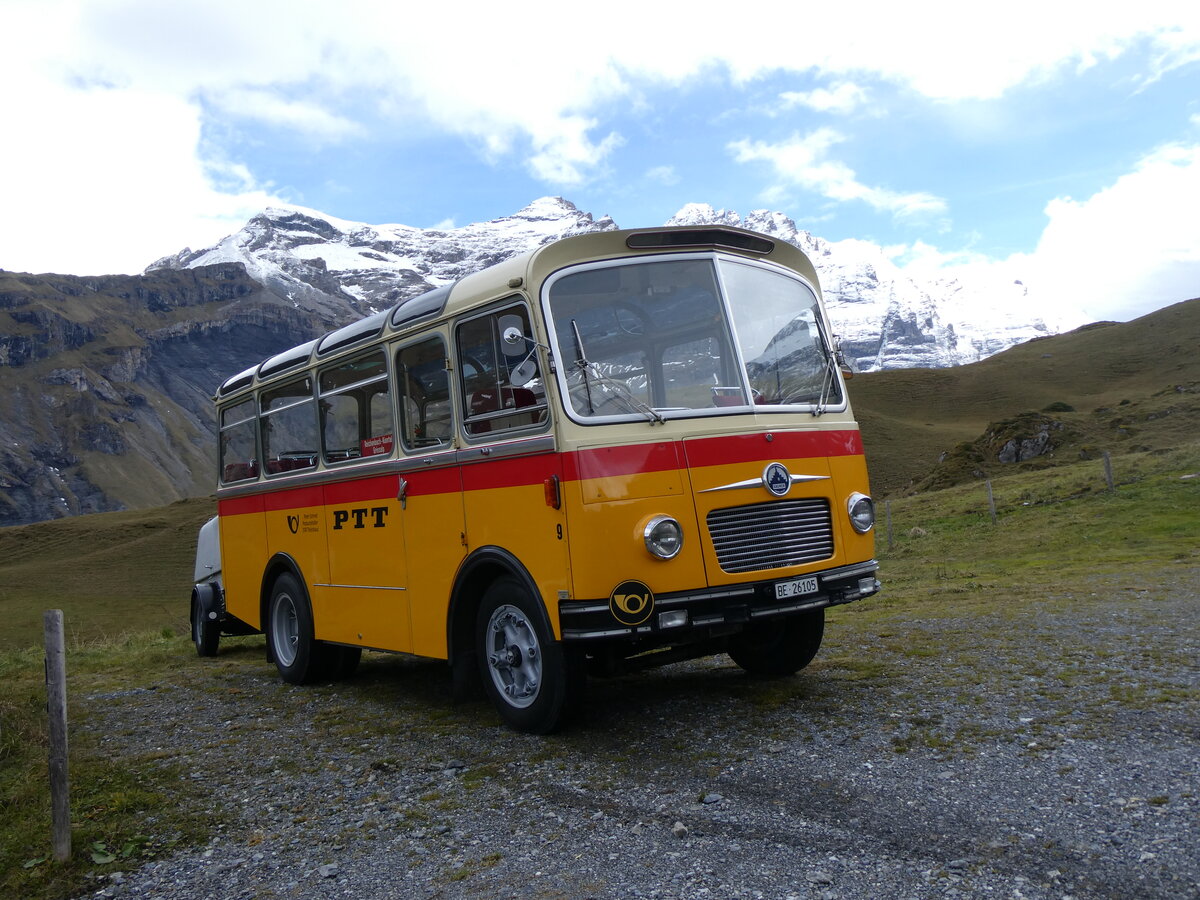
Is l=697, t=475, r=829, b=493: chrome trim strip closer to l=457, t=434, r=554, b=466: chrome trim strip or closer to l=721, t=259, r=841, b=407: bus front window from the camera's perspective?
l=721, t=259, r=841, b=407: bus front window

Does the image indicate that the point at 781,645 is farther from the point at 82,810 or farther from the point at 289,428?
the point at 289,428

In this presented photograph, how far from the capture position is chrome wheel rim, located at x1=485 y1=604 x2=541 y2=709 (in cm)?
700

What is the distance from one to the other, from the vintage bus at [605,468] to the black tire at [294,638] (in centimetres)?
137

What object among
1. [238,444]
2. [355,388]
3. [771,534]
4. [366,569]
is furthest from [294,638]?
[771,534]

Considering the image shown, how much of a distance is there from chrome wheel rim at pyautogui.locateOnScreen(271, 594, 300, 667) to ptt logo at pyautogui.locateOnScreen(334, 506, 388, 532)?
192 centimetres

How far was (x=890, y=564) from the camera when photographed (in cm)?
Answer: 2120

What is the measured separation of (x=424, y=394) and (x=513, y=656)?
226cm

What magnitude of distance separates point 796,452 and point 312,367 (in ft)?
17.0

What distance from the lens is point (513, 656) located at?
709 centimetres

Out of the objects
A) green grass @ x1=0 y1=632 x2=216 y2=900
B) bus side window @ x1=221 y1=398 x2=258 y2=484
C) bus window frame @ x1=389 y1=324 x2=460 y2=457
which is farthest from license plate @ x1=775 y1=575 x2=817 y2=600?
bus side window @ x1=221 y1=398 x2=258 y2=484

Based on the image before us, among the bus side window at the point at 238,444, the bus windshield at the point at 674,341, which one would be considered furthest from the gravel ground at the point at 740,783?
the bus side window at the point at 238,444

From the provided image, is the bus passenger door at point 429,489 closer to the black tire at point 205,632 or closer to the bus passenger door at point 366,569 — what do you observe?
the bus passenger door at point 366,569

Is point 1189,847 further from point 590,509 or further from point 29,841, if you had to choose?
point 29,841

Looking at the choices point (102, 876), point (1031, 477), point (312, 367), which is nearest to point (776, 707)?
point (102, 876)
